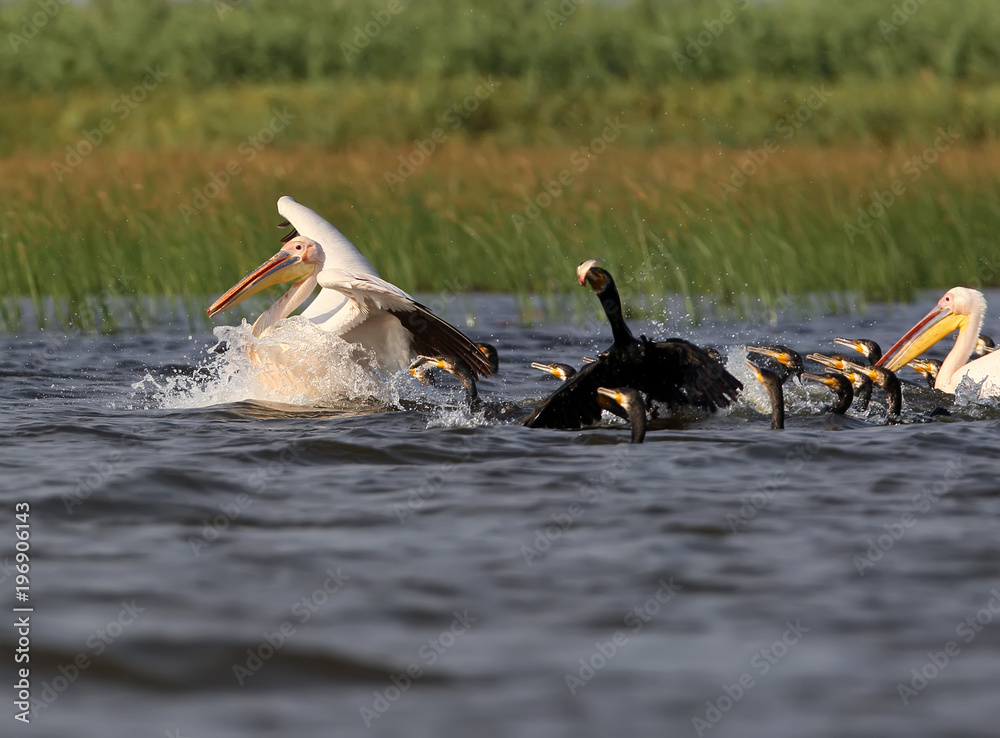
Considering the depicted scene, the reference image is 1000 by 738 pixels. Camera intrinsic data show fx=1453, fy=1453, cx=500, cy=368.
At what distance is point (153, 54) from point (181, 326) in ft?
78.7

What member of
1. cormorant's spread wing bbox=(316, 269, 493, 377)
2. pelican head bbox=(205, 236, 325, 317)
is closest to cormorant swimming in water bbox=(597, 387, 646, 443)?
cormorant's spread wing bbox=(316, 269, 493, 377)

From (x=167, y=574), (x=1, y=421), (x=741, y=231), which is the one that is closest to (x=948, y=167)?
(x=741, y=231)

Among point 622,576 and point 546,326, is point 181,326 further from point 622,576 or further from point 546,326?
point 622,576

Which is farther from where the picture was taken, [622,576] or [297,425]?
[297,425]

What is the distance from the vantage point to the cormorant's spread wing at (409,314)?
7.19 meters

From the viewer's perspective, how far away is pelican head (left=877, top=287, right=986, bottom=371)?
887 centimetres

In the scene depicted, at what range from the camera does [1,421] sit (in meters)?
6.79

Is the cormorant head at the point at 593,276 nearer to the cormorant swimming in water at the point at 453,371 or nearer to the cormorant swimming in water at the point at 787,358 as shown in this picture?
the cormorant swimming in water at the point at 453,371

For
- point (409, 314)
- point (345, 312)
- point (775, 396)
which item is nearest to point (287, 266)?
point (345, 312)

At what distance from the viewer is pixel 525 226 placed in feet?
39.9

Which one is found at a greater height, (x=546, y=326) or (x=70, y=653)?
(x=70, y=653)

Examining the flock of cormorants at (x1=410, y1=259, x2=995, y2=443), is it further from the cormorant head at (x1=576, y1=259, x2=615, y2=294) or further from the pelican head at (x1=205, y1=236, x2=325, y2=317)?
the pelican head at (x1=205, y1=236, x2=325, y2=317)

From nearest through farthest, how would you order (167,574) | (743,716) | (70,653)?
(743,716)
(70,653)
(167,574)

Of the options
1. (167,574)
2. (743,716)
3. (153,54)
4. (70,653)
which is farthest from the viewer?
(153,54)
